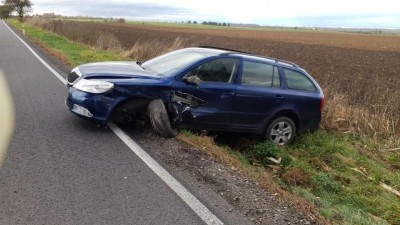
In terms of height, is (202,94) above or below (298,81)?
below

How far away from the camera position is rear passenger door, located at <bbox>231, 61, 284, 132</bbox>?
7.00 meters

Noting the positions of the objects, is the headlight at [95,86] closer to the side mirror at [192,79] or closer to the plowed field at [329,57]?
the side mirror at [192,79]

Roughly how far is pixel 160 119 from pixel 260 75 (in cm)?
206

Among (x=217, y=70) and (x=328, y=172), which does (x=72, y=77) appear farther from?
(x=328, y=172)

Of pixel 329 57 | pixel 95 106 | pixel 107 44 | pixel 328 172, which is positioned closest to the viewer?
pixel 95 106

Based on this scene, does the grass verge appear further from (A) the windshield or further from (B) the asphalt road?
(B) the asphalt road

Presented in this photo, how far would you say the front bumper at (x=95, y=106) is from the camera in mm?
6195

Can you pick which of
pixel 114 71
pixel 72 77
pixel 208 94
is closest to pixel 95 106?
pixel 114 71

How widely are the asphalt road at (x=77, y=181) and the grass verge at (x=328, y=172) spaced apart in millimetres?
1331

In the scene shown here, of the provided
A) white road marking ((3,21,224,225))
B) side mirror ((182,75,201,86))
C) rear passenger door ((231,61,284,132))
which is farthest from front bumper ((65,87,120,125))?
rear passenger door ((231,61,284,132))

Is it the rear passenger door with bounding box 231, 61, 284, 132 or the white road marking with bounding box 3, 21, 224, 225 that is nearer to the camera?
the white road marking with bounding box 3, 21, 224, 225

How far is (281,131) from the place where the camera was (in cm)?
775

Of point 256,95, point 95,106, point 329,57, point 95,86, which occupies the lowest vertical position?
point 329,57

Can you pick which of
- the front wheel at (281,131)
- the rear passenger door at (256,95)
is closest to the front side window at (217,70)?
the rear passenger door at (256,95)
